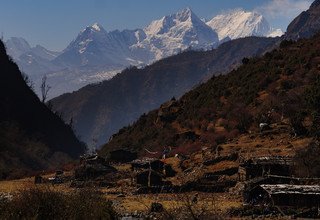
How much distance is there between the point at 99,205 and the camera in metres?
24.1

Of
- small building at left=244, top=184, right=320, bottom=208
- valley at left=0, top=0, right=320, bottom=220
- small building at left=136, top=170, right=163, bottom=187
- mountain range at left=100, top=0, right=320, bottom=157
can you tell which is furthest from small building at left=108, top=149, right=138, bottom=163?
small building at left=244, top=184, right=320, bottom=208

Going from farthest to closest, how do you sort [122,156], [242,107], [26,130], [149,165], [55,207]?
[26,130] < [242,107] < [122,156] < [149,165] < [55,207]

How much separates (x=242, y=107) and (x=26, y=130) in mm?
65914

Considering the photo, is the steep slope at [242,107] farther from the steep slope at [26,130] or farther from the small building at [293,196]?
the steep slope at [26,130]

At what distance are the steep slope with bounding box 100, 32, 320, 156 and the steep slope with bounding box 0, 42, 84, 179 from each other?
1995cm

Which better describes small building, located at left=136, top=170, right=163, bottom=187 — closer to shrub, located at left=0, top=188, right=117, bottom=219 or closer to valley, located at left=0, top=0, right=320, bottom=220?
valley, located at left=0, top=0, right=320, bottom=220

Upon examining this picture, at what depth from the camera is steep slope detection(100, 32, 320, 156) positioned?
7088 centimetres

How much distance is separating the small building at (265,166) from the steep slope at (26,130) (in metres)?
61.9

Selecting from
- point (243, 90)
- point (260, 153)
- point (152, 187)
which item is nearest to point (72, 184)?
point (152, 187)

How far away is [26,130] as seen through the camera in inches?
5212

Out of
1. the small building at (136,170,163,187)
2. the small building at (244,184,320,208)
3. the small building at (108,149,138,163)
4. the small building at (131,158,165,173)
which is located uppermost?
the small building at (108,149,138,163)

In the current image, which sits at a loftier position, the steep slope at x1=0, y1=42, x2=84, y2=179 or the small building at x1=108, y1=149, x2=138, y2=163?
the steep slope at x1=0, y1=42, x2=84, y2=179

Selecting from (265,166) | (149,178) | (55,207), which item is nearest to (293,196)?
(265,166)

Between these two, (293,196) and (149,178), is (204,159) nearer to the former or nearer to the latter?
(149,178)
